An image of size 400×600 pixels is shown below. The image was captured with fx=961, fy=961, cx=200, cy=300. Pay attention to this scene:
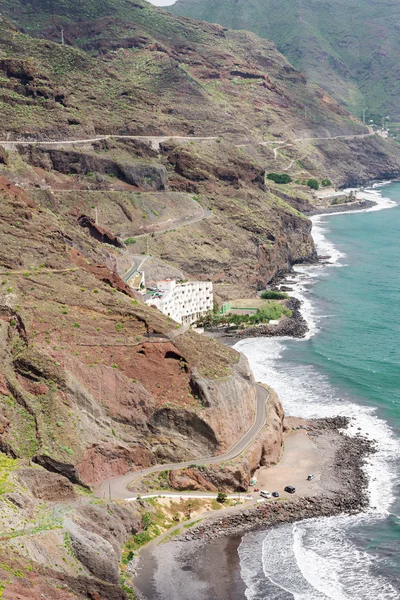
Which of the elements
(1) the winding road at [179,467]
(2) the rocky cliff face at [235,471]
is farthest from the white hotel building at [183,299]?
(2) the rocky cliff face at [235,471]

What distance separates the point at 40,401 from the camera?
241 feet

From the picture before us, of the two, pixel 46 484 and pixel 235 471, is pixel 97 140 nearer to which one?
pixel 235 471

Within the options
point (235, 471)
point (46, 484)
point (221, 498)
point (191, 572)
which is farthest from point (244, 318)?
point (46, 484)

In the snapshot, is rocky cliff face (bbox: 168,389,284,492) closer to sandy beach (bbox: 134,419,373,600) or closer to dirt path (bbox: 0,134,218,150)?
sandy beach (bbox: 134,419,373,600)

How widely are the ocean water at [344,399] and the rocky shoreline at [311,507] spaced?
0.94m

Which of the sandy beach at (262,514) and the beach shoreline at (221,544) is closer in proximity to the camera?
the beach shoreline at (221,544)

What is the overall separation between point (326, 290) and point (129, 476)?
90.5m

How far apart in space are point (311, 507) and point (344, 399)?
28.6 m

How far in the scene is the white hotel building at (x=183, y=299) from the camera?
4737 inches

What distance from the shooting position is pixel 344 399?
4186 inches

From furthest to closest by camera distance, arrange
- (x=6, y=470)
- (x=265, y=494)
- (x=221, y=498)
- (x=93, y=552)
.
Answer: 1. (x=265, y=494)
2. (x=221, y=498)
3. (x=6, y=470)
4. (x=93, y=552)

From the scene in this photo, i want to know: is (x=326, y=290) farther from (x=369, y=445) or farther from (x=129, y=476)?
(x=129, y=476)

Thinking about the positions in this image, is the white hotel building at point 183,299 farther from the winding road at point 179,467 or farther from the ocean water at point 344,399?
the winding road at point 179,467

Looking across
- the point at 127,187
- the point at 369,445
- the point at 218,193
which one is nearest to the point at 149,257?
the point at 127,187
